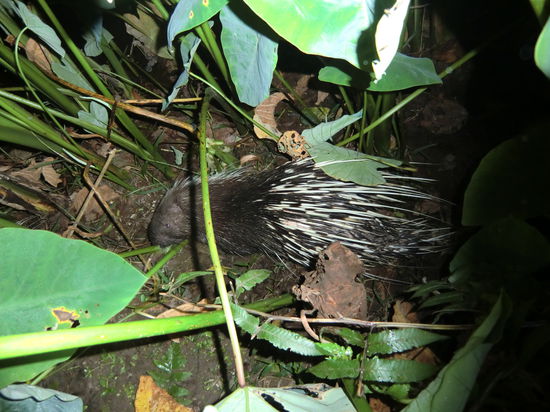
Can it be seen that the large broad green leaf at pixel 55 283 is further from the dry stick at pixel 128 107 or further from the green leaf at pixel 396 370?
the dry stick at pixel 128 107

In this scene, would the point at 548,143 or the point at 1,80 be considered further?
the point at 1,80

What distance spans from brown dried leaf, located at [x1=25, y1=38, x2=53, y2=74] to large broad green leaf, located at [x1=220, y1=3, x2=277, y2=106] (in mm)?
979

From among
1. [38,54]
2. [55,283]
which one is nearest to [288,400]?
[55,283]

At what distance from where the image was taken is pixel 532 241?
108 centimetres

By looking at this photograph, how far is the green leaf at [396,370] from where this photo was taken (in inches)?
43.7

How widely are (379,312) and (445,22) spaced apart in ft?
4.91

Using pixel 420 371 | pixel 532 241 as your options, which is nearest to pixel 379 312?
pixel 420 371

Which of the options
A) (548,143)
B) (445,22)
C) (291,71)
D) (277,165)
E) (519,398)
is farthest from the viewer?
(277,165)

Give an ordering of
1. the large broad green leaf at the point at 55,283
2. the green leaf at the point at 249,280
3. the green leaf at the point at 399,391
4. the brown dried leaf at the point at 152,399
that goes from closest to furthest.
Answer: the large broad green leaf at the point at 55,283
the green leaf at the point at 399,391
the green leaf at the point at 249,280
the brown dried leaf at the point at 152,399

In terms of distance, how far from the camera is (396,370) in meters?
1.13

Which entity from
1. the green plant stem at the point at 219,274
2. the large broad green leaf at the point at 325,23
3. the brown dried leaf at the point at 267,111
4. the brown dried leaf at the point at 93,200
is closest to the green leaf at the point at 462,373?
the green plant stem at the point at 219,274

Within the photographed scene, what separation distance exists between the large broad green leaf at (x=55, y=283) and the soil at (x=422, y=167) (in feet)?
3.80

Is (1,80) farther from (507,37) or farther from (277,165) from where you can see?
(507,37)

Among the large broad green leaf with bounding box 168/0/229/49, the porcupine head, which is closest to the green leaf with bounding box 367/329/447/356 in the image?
the large broad green leaf with bounding box 168/0/229/49
